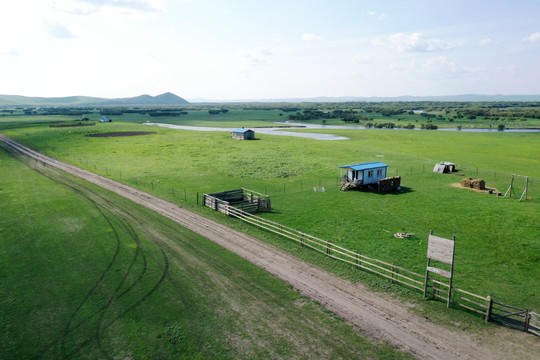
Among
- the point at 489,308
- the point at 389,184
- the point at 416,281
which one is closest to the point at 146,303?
the point at 416,281

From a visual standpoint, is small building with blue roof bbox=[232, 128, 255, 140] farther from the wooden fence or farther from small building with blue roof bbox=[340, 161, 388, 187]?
the wooden fence

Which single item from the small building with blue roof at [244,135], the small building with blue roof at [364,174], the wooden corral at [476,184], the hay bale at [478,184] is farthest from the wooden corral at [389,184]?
the small building with blue roof at [244,135]

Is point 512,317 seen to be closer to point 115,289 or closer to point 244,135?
point 115,289

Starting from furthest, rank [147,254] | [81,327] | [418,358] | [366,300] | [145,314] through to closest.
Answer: [147,254] < [366,300] < [145,314] < [81,327] < [418,358]

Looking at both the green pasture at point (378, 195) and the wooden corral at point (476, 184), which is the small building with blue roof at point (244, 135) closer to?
the green pasture at point (378, 195)

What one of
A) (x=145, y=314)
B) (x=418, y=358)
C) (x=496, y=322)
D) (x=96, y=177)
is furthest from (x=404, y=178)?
(x=96, y=177)

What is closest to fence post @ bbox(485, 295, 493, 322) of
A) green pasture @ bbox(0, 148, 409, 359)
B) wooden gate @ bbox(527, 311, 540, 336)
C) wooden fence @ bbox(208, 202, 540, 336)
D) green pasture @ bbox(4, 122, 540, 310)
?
wooden fence @ bbox(208, 202, 540, 336)

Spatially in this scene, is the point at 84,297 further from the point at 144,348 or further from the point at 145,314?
the point at 144,348
